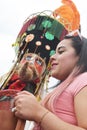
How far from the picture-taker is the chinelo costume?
9.28 ft

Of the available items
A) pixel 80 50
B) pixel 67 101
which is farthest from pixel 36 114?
pixel 80 50

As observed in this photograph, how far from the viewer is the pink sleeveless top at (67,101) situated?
5.02 ft

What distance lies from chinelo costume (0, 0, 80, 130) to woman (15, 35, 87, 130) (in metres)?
1.09

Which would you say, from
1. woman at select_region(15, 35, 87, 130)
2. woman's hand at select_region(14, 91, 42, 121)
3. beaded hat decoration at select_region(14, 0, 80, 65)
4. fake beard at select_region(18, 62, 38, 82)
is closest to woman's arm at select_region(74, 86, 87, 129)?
woman at select_region(15, 35, 87, 130)

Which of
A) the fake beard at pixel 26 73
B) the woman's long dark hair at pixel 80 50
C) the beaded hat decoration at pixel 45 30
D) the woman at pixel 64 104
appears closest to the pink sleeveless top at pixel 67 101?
the woman at pixel 64 104

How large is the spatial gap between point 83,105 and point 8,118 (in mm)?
338

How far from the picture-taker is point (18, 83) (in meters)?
2.73

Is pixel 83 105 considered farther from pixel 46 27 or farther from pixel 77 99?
pixel 46 27

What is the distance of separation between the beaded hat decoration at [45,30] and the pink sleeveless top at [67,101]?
139 cm

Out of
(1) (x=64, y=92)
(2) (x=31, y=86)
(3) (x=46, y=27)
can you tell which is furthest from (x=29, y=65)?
(1) (x=64, y=92)

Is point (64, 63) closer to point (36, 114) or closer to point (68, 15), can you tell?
point (36, 114)

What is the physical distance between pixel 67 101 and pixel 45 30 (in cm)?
164

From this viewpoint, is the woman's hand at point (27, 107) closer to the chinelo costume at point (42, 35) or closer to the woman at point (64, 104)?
the woman at point (64, 104)

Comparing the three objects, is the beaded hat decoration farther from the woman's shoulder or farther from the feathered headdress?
the woman's shoulder
